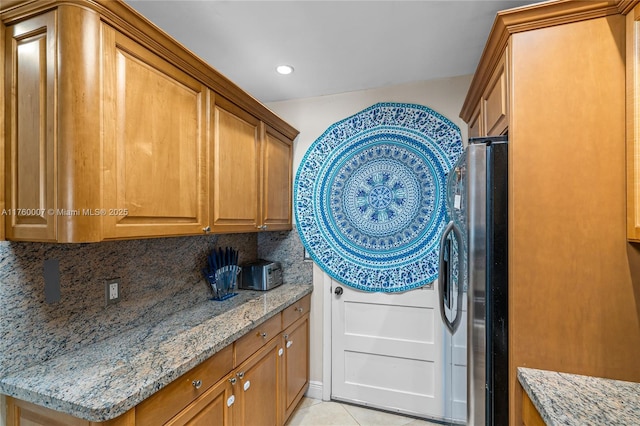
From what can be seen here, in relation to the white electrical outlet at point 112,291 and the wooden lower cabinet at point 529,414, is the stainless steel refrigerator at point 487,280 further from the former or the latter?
the white electrical outlet at point 112,291

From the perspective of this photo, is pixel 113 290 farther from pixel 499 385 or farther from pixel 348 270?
pixel 499 385

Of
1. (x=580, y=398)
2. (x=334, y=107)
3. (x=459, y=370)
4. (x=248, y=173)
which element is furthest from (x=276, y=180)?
(x=580, y=398)

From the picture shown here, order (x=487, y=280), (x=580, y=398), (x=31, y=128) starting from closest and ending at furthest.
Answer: (x=580, y=398)
(x=31, y=128)
(x=487, y=280)

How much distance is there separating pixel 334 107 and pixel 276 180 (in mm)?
789

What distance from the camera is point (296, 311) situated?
Answer: 2291mm

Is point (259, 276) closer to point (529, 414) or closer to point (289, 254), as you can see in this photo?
point (289, 254)

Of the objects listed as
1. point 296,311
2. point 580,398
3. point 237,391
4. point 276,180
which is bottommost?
point 237,391

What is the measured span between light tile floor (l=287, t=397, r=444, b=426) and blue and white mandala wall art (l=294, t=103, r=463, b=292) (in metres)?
0.95

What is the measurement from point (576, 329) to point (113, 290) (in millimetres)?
1947

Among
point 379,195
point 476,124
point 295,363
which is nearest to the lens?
point 476,124

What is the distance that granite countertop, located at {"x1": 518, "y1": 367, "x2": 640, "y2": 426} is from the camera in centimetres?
88

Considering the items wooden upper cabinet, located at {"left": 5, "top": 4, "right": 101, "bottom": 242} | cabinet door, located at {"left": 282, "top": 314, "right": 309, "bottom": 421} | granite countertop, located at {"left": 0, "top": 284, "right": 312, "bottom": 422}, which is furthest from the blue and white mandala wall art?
wooden upper cabinet, located at {"left": 5, "top": 4, "right": 101, "bottom": 242}

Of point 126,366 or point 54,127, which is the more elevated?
point 54,127

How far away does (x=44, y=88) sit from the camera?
3.45 ft
